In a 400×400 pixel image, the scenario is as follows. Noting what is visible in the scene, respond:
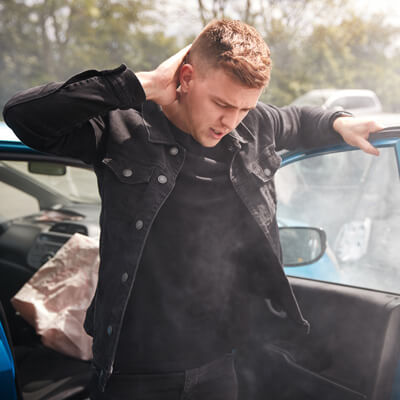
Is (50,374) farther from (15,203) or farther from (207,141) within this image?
(15,203)

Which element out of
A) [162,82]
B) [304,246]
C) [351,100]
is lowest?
[304,246]

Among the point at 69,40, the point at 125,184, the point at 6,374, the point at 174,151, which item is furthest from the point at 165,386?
the point at 69,40

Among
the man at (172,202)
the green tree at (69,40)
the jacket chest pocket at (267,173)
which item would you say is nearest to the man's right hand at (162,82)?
the man at (172,202)

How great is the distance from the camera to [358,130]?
1793mm

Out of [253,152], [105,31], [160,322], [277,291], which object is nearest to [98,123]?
[253,152]

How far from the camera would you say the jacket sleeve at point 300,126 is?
6.07 ft

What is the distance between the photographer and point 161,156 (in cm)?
157

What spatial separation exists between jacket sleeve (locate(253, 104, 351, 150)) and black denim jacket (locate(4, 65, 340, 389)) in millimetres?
131

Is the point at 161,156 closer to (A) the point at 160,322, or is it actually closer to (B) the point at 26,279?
(A) the point at 160,322

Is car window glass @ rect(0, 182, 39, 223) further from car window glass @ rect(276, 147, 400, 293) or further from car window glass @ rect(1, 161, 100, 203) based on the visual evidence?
car window glass @ rect(276, 147, 400, 293)

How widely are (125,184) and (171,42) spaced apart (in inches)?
898

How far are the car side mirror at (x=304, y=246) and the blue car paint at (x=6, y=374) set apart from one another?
4.12 feet

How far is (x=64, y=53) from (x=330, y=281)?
21.9 metres

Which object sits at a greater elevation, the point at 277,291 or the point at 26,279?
the point at 277,291
